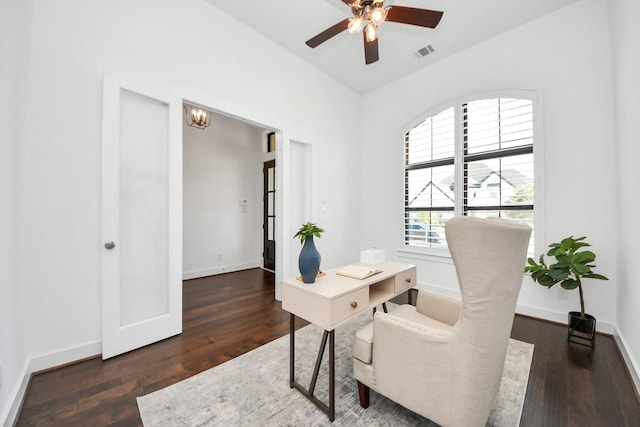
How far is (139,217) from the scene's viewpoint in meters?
2.22

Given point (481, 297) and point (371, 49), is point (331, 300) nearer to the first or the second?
point (481, 297)

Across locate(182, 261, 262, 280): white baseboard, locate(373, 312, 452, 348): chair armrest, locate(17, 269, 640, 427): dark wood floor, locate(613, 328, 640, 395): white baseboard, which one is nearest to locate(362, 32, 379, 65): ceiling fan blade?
locate(373, 312, 452, 348): chair armrest

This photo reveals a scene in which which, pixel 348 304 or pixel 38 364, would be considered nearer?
pixel 348 304

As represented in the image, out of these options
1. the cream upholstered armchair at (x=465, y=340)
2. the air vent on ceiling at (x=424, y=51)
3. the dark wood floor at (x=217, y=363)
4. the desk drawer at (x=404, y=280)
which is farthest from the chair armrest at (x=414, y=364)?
the air vent on ceiling at (x=424, y=51)

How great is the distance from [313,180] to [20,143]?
289 cm

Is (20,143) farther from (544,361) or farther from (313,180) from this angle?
(544,361)

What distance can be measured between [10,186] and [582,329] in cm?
464

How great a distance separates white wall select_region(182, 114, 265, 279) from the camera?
14.6 feet

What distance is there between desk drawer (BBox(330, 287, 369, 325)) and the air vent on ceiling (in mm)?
3509

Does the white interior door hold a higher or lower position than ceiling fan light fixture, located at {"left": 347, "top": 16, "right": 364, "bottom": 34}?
lower

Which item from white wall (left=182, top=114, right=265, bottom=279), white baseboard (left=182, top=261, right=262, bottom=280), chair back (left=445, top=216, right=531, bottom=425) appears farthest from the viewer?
white wall (left=182, top=114, right=265, bottom=279)

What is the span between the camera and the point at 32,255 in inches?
70.5

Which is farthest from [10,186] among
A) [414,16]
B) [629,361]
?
[629,361]

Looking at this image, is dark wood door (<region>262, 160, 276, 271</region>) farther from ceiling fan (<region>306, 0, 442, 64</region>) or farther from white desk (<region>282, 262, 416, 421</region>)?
white desk (<region>282, 262, 416, 421</region>)
